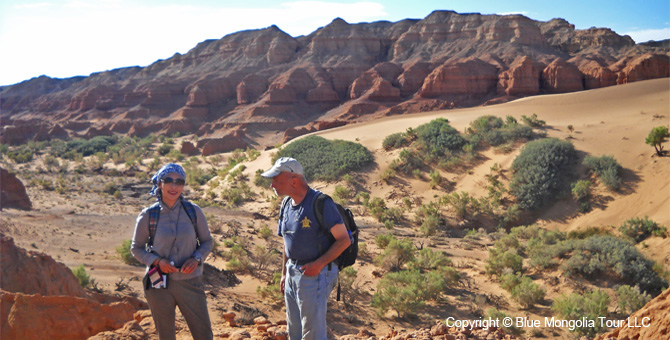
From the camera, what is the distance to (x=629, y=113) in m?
25.6

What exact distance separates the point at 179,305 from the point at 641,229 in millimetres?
13753

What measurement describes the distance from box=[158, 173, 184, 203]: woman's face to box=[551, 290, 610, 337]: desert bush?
23.3 feet

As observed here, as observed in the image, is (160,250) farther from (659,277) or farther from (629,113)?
(629,113)

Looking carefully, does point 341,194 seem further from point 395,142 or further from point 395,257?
point 395,257

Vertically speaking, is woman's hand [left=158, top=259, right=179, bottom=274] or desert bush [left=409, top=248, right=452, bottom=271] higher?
woman's hand [left=158, top=259, right=179, bottom=274]

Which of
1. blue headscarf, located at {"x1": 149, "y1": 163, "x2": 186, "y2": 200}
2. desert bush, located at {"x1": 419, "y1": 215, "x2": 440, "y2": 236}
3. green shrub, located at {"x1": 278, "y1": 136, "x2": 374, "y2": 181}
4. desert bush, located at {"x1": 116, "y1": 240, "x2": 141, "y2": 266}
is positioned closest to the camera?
blue headscarf, located at {"x1": 149, "y1": 163, "x2": 186, "y2": 200}

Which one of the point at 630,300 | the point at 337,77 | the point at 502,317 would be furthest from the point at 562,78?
the point at 502,317

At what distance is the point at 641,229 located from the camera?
13570mm

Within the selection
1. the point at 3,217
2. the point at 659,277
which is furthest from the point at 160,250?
the point at 3,217

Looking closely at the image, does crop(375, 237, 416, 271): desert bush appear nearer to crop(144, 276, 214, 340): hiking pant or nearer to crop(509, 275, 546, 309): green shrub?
crop(509, 275, 546, 309): green shrub

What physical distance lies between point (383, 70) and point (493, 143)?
138ft

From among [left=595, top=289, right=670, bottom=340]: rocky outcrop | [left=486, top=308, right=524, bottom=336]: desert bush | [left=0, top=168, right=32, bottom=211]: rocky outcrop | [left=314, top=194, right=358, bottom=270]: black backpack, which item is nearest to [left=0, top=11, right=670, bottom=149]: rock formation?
[left=0, top=168, right=32, bottom=211]: rocky outcrop

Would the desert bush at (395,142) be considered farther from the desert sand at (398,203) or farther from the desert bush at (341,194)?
the desert bush at (341,194)

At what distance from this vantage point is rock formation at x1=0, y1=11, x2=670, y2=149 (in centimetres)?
5175
